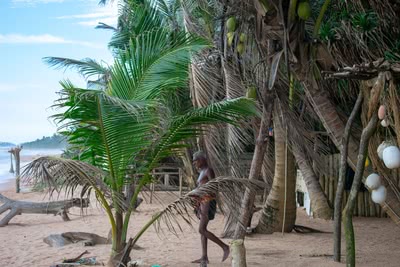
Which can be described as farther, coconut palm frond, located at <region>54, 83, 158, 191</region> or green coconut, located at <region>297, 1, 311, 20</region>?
green coconut, located at <region>297, 1, 311, 20</region>

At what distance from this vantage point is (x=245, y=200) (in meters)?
6.09

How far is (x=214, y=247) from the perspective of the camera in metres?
8.02

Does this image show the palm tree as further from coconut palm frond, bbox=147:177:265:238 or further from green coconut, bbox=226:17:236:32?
coconut palm frond, bbox=147:177:265:238

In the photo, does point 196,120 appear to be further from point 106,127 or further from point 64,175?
point 64,175

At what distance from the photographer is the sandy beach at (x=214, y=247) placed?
702cm

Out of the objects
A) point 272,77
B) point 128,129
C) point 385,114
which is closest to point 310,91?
point 272,77

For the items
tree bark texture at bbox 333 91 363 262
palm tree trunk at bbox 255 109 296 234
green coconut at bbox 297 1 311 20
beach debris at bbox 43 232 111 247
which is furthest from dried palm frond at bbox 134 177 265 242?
palm tree trunk at bbox 255 109 296 234

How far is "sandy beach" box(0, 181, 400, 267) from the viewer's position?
7.02 metres

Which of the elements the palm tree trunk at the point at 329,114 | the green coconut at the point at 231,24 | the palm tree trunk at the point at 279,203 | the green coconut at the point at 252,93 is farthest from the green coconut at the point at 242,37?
the palm tree trunk at the point at 279,203

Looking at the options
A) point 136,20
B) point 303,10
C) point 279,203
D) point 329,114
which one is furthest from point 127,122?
point 136,20

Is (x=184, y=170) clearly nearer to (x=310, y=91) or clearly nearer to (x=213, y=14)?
(x=213, y=14)

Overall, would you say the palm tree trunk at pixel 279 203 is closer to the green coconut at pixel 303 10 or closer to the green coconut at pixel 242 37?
the green coconut at pixel 242 37

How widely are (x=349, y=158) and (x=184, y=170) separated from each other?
8127 mm

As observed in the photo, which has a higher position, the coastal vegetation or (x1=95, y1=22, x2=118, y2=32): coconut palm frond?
(x1=95, y1=22, x2=118, y2=32): coconut palm frond
